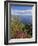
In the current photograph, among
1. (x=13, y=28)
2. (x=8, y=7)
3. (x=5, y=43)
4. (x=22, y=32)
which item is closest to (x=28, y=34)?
(x=22, y=32)

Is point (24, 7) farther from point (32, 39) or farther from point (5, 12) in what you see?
point (32, 39)

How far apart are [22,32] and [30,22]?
0.16 m

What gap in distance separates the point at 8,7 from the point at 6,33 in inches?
12.4

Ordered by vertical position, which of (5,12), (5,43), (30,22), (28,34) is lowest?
(5,43)

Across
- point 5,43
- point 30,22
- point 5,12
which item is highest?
point 5,12

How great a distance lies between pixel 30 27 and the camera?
142 centimetres

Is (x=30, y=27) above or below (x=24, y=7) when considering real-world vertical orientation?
below

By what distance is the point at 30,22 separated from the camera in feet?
4.66

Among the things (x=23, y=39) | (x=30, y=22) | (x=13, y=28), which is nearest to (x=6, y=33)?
(x=13, y=28)

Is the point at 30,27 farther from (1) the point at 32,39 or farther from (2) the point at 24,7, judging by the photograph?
(2) the point at 24,7

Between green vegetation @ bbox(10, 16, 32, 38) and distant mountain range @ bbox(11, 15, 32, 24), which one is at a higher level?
distant mountain range @ bbox(11, 15, 32, 24)

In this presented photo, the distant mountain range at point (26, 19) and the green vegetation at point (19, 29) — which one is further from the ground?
the distant mountain range at point (26, 19)

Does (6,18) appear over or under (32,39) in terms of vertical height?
over

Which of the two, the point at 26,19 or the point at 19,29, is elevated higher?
the point at 26,19
